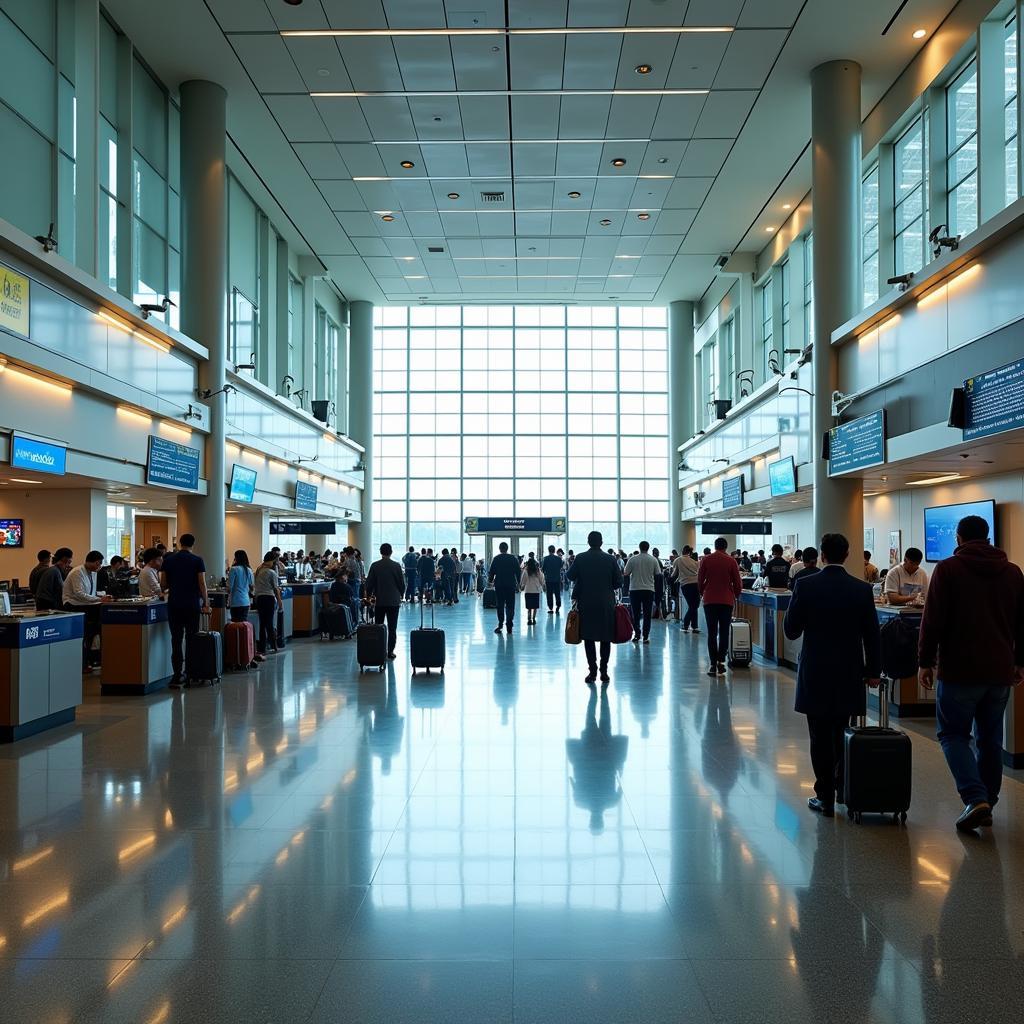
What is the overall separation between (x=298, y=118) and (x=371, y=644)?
392 inches

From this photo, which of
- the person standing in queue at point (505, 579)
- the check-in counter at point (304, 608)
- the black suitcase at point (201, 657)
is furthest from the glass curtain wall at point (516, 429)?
→ the black suitcase at point (201, 657)

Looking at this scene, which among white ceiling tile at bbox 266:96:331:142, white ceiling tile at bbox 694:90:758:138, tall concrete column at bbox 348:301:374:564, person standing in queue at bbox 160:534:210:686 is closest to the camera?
person standing in queue at bbox 160:534:210:686

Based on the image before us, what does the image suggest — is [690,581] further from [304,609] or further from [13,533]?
[13,533]

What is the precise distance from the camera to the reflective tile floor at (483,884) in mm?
3125

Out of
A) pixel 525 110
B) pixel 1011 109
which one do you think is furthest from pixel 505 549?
pixel 1011 109

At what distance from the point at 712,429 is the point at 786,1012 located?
79.0 ft

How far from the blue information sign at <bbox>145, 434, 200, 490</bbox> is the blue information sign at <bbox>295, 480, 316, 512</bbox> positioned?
791 cm

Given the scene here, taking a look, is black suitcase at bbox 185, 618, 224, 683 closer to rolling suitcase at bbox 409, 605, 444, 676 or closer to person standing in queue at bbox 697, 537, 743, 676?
rolling suitcase at bbox 409, 605, 444, 676

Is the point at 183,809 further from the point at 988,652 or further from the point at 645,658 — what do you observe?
the point at 645,658

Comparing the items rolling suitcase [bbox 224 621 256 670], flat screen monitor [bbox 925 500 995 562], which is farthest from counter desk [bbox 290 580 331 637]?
flat screen monitor [bbox 925 500 995 562]

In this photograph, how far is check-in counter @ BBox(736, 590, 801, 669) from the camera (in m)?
12.4

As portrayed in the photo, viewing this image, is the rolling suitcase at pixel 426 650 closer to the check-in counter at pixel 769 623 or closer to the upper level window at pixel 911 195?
the check-in counter at pixel 769 623

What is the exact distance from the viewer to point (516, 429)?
3597 centimetres

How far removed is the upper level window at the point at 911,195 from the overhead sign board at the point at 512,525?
1771 centimetres
